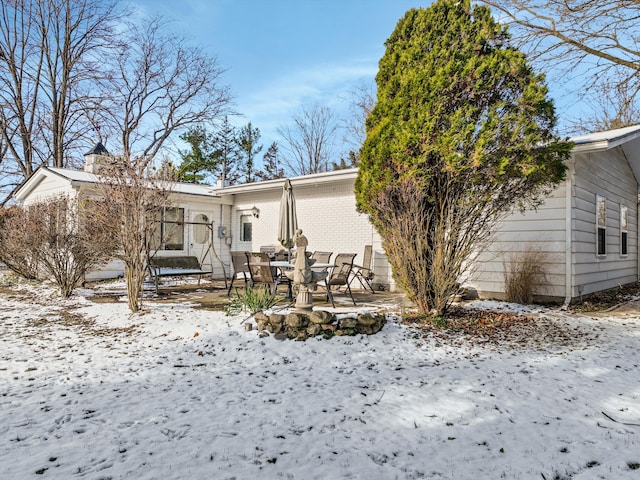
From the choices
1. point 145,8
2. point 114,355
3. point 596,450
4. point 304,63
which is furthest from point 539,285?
point 145,8

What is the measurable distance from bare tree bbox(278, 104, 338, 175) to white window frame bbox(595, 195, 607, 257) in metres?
16.3

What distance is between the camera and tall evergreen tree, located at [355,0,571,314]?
5117 millimetres

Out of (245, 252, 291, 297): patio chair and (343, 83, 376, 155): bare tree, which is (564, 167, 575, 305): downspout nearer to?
(245, 252, 291, 297): patio chair

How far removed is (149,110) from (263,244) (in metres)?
12.5

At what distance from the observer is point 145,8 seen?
753 inches

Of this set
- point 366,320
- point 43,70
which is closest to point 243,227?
point 366,320

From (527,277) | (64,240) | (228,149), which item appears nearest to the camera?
(527,277)

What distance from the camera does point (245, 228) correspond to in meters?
12.5

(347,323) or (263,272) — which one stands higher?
(263,272)

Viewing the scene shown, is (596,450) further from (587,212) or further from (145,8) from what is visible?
(145,8)

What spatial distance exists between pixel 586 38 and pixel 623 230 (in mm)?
4571

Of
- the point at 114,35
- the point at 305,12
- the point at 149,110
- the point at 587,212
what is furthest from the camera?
the point at 149,110

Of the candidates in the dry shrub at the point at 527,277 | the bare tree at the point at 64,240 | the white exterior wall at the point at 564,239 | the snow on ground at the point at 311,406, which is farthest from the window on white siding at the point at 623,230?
the bare tree at the point at 64,240

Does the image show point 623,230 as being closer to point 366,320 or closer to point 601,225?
point 601,225
